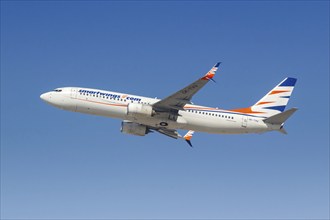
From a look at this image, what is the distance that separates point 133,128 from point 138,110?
5.68 m

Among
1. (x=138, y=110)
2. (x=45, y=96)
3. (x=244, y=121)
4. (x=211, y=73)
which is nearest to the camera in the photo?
(x=211, y=73)

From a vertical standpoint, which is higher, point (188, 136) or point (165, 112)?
point (165, 112)

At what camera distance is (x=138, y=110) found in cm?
6681

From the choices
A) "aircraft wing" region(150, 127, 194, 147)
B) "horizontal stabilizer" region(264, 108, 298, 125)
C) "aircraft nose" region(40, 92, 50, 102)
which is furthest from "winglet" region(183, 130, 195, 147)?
"aircraft nose" region(40, 92, 50, 102)

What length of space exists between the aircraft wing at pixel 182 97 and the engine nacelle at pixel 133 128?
16.7 ft

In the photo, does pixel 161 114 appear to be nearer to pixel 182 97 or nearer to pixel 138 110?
pixel 138 110

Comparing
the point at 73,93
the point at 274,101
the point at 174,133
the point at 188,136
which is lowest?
the point at 188,136

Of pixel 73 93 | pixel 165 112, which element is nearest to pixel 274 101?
pixel 165 112

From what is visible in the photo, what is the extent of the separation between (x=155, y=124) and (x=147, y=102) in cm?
268

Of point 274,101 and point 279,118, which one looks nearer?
point 279,118

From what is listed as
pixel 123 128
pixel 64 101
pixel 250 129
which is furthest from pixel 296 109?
pixel 64 101

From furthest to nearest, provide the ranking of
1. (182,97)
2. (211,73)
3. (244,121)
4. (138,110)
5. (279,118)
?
(244,121) < (138,110) < (279,118) < (182,97) < (211,73)

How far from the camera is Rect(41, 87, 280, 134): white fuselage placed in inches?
2680

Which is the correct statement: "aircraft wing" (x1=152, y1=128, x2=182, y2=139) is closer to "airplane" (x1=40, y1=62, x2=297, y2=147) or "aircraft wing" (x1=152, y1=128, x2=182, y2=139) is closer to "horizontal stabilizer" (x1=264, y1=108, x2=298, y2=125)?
"airplane" (x1=40, y1=62, x2=297, y2=147)
